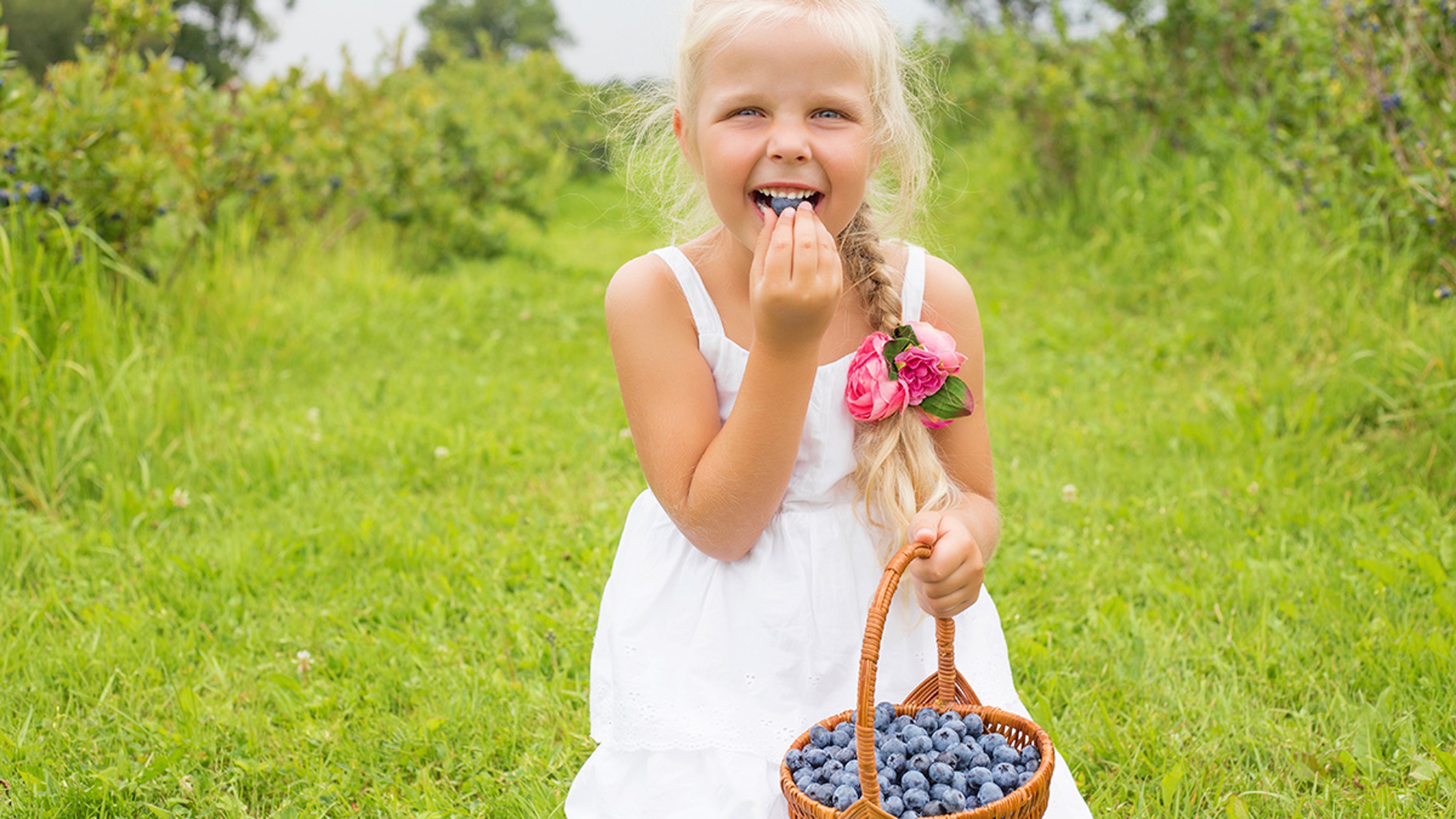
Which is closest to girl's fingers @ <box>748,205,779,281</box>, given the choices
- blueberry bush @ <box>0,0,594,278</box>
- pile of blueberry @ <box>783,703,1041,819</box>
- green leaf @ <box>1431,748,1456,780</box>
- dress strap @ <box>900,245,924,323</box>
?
dress strap @ <box>900,245,924,323</box>

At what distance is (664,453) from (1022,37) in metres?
6.52

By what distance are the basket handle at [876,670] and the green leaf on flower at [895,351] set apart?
9.8 inches

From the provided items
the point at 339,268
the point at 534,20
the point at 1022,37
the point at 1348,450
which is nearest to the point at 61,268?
the point at 339,268

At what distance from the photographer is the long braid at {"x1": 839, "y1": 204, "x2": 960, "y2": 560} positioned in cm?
162

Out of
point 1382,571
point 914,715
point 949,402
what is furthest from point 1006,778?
point 1382,571

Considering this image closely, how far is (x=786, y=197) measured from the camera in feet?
5.10

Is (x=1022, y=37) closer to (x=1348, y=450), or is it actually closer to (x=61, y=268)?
(x=1348, y=450)

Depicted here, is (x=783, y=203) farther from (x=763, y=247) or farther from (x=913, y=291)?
(x=913, y=291)

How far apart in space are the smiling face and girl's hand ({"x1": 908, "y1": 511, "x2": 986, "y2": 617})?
447mm

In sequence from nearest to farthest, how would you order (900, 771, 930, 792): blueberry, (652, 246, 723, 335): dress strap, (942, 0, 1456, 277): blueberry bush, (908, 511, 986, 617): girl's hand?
1. (900, 771, 930, 792): blueberry
2. (908, 511, 986, 617): girl's hand
3. (652, 246, 723, 335): dress strap
4. (942, 0, 1456, 277): blueberry bush

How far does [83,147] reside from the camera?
3.82m

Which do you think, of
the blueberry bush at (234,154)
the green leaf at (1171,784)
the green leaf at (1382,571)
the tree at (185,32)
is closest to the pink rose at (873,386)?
the green leaf at (1171,784)

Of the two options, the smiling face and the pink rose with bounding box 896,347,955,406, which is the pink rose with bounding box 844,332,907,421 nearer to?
the pink rose with bounding box 896,347,955,406

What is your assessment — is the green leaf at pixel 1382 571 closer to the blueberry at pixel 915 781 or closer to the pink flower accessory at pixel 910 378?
the pink flower accessory at pixel 910 378
